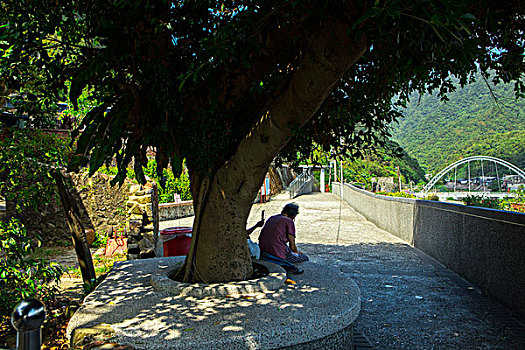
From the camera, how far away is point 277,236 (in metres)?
6.78

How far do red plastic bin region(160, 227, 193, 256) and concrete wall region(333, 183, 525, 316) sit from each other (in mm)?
4900

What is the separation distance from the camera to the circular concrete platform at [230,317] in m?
3.80

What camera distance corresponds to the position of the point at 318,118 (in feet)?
22.2

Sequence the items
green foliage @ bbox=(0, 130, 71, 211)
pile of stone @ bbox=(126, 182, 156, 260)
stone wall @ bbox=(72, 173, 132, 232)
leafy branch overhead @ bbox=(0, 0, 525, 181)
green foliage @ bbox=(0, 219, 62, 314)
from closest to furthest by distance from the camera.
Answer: leafy branch overhead @ bbox=(0, 0, 525, 181), green foliage @ bbox=(0, 219, 62, 314), green foliage @ bbox=(0, 130, 71, 211), pile of stone @ bbox=(126, 182, 156, 260), stone wall @ bbox=(72, 173, 132, 232)

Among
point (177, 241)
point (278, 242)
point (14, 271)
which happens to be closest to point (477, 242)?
point (278, 242)

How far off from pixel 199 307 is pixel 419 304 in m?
3.55

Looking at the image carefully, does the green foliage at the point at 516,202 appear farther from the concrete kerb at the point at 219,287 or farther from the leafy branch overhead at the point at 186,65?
the concrete kerb at the point at 219,287

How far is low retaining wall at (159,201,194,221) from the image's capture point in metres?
19.1

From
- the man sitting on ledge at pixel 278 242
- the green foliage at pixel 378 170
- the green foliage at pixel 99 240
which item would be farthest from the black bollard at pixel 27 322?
the green foliage at pixel 378 170

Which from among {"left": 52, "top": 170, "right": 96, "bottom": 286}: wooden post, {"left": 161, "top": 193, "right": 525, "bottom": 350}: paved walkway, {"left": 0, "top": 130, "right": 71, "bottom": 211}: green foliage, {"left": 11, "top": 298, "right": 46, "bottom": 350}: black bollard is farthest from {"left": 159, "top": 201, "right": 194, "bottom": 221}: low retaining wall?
{"left": 11, "top": 298, "right": 46, "bottom": 350}: black bollard

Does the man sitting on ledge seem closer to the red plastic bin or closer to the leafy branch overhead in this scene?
the leafy branch overhead

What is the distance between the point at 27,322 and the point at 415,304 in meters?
5.91

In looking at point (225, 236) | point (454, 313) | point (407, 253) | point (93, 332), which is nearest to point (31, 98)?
point (225, 236)

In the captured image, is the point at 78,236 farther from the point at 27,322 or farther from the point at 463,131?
the point at 463,131
